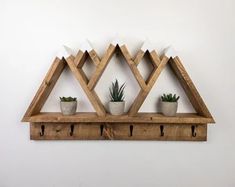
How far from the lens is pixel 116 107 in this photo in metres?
1.11

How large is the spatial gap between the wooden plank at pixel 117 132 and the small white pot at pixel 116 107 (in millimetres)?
77

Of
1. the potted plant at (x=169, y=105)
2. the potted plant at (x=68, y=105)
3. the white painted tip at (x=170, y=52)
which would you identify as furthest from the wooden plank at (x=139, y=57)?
the potted plant at (x=68, y=105)

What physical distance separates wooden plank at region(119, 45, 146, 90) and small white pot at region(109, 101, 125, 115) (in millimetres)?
118

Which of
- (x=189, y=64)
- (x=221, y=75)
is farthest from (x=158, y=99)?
(x=221, y=75)

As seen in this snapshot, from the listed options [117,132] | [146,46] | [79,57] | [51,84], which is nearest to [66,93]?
[51,84]

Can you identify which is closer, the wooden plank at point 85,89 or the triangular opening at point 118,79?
the wooden plank at point 85,89

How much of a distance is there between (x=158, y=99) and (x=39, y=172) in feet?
2.16

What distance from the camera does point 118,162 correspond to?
1.20m

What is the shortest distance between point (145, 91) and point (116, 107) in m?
0.14

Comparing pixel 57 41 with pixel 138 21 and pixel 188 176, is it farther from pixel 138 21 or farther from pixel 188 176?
pixel 188 176

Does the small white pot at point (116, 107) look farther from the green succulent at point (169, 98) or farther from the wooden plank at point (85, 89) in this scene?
the green succulent at point (169, 98)

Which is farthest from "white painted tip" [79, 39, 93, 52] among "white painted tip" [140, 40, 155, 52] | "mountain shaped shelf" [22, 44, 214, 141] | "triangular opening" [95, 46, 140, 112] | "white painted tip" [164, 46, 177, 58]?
"white painted tip" [164, 46, 177, 58]

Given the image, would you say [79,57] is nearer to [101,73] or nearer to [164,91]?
[101,73]

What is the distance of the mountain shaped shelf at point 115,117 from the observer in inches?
43.1
